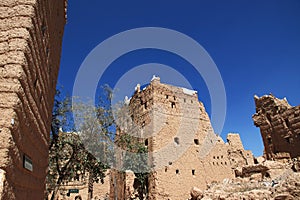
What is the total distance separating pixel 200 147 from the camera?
2050cm

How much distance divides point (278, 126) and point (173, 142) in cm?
984

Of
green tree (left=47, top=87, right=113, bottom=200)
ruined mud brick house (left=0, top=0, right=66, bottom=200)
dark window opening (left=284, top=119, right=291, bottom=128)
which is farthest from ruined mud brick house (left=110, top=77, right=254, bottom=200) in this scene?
ruined mud brick house (left=0, top=0, right=66, bottom=200)

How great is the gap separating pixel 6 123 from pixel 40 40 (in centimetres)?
204

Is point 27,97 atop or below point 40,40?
below

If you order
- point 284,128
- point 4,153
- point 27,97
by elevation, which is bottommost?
point 4,153

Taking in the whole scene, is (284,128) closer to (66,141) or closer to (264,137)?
(264,137)

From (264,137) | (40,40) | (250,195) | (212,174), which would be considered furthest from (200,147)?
(40,40)

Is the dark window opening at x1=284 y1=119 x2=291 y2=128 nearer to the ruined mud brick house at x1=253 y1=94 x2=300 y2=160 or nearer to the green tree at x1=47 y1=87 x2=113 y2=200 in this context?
the ruined mud brick house at x1=253 y1=94 x2=300 y2=160

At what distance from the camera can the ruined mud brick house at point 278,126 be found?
1950 cm

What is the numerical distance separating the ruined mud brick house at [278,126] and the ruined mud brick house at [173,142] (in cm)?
455

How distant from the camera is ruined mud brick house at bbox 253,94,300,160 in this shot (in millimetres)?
19500

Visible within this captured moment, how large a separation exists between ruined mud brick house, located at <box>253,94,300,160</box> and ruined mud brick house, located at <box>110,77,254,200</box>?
455cm

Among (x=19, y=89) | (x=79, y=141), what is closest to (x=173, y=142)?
(x=79, y=141)

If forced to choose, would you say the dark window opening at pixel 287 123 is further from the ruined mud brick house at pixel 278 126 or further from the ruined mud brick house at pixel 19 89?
the ruined mud brick house at pixel 19 89
